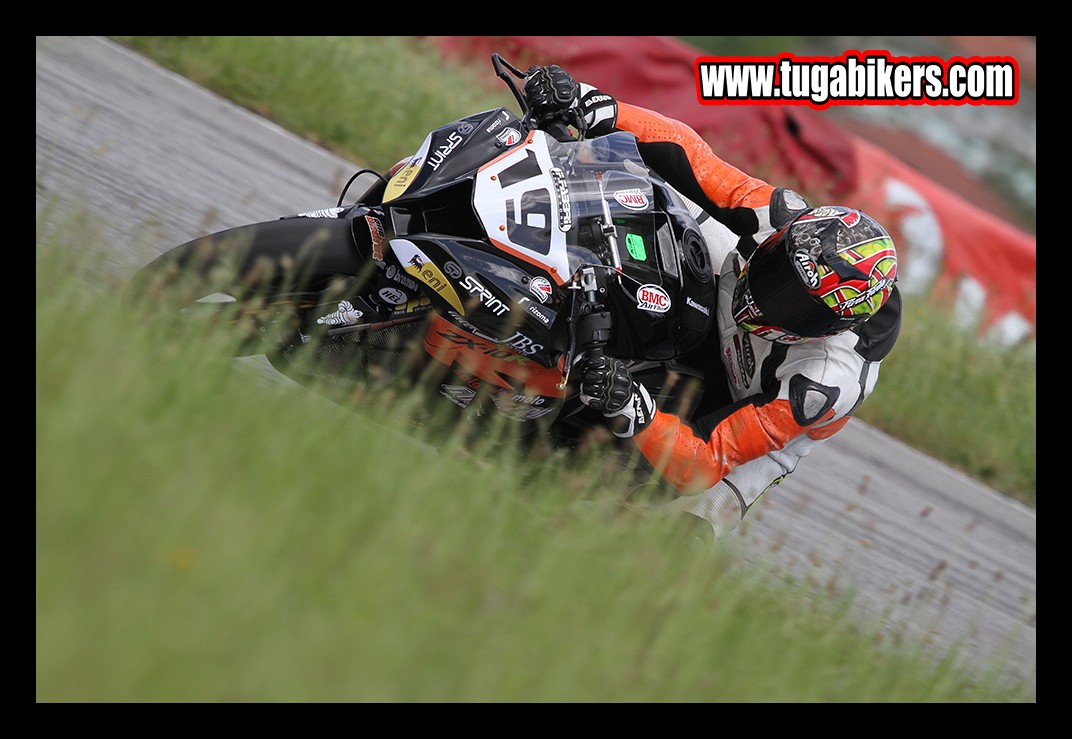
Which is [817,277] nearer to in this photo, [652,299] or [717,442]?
[652,299]

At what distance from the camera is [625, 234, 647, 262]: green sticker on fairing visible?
4070 millimetres

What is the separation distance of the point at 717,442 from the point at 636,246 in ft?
3.10

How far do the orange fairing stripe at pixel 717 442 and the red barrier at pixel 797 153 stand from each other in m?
5.98

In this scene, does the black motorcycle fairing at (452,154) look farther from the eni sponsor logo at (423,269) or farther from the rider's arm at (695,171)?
the rider's arm at (695,171)

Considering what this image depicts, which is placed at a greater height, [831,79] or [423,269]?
[831,79]

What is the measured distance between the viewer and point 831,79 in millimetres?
10531

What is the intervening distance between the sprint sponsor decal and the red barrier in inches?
8.9

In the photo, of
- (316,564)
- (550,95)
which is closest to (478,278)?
(550,95)

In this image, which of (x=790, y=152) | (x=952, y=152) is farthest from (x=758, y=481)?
(x=952, y=152)

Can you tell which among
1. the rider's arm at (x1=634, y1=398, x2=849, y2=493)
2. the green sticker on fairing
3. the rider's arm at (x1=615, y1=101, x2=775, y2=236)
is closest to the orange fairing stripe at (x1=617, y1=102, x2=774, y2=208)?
the rider's arm at (x1=615, y1=101, x2=775, y2=236)

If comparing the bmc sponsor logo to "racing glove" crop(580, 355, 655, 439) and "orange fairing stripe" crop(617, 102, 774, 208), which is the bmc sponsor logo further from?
"orange fairing stripe" crop(617, 102, 774, 208)

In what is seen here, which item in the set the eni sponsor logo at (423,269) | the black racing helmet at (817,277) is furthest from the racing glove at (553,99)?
the black racing helmet at (817,277)

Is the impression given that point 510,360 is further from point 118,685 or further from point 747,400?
point 118,685

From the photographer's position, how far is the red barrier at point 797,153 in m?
10.2
